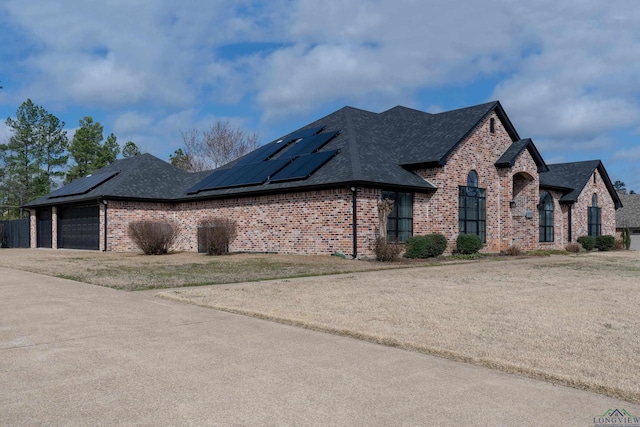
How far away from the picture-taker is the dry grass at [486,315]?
17.7 ft

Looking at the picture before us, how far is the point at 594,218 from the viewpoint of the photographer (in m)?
34.2

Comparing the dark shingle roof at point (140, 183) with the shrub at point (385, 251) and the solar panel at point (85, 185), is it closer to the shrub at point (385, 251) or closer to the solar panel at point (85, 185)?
the solar panel at point (85, 185)

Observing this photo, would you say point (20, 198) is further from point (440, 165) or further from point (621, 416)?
point (621, 416)

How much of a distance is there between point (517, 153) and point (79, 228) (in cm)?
2384

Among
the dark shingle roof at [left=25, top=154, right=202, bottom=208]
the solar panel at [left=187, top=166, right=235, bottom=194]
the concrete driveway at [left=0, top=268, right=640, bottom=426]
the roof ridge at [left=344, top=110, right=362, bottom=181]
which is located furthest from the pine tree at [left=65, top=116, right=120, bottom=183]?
the concrete driveway at [left=0, top=268, right=640, bottom=426]

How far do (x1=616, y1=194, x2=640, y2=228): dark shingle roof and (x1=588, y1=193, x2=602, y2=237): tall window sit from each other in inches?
363

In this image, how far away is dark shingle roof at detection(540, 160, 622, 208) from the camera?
3161cm

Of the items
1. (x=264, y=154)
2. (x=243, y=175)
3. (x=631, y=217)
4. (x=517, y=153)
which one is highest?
(x=264, y=154)

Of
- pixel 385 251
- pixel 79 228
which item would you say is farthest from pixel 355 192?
pixel 79 228

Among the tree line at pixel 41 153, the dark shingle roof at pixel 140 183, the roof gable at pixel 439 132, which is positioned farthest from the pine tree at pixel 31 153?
the roof gable at pixel 439 132

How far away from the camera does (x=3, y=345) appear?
615cm

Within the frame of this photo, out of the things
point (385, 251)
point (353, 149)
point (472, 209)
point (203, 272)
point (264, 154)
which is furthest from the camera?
point (264, 154)

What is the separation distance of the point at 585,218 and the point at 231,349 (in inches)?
1278

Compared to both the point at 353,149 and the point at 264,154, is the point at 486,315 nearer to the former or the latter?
the point at 353,149
